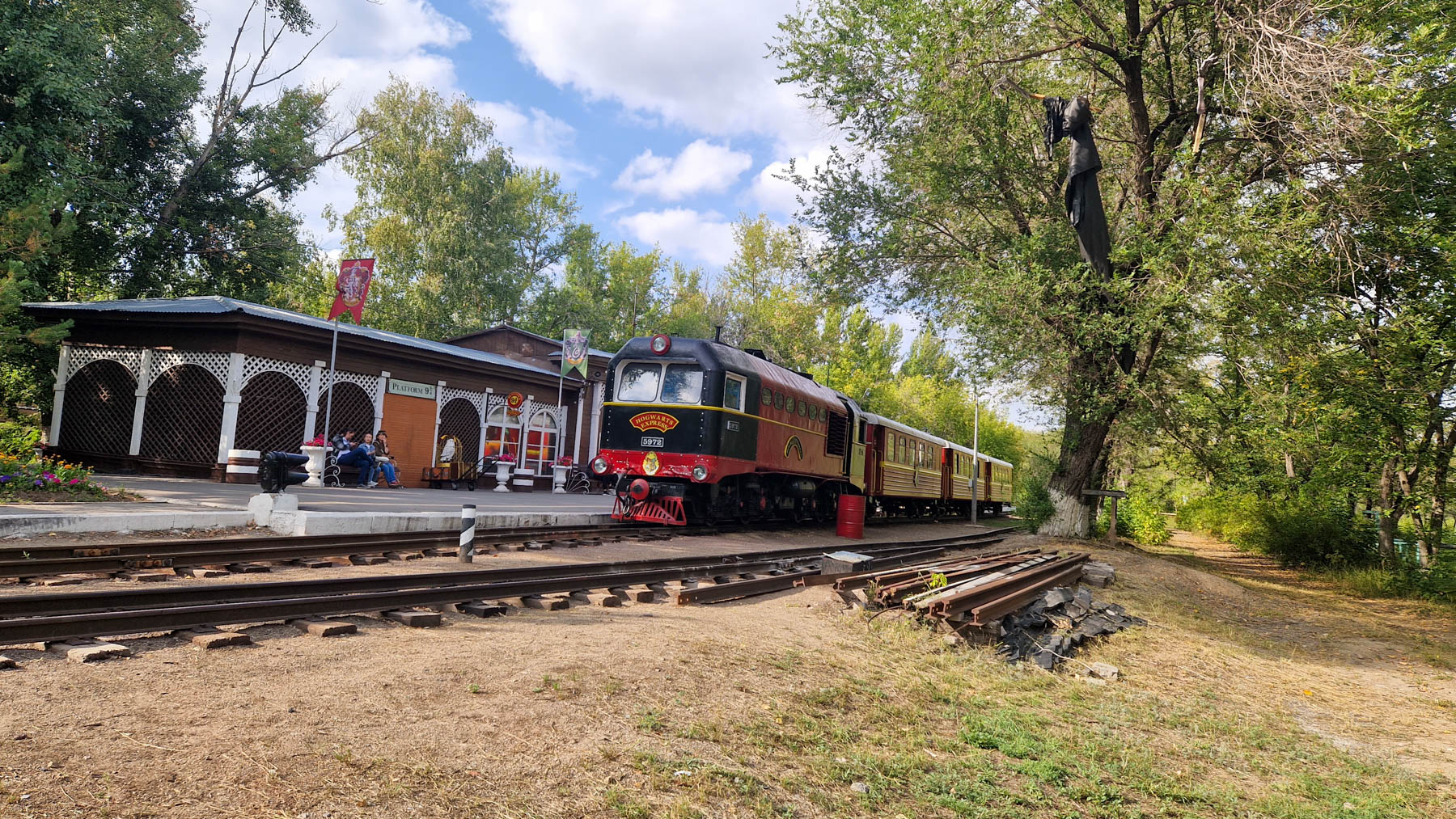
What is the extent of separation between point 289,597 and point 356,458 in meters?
12.9

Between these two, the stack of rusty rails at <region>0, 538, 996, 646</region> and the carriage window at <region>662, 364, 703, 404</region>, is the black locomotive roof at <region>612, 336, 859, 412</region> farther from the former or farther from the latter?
the stack of rusty rails at <region>0, 538, 996, 646</region>

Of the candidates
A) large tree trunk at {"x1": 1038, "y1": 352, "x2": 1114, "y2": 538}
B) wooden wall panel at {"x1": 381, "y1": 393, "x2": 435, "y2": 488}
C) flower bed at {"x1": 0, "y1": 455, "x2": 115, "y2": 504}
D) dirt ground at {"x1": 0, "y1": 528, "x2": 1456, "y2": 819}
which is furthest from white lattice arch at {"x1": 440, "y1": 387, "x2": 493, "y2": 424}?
large tree trunk at {"x1": 1038, "y1": 352, "x2": 1114, "y2": 538}

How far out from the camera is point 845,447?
19.5 meters

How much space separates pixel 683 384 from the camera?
1402cm

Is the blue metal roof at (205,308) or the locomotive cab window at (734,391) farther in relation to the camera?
the blue metal roof at (205,308)

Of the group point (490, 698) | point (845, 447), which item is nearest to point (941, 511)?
point (845, 447)

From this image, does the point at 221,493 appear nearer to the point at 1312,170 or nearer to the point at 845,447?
the point at 845,447

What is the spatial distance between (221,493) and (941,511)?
79.1ft

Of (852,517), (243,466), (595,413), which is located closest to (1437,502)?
(852,517)

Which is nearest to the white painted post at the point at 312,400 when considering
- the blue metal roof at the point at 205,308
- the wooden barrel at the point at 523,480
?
the blue metal roof at the point at 205,308

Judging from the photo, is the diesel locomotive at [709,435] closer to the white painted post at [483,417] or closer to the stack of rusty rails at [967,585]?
the stack of rusty rails at [967,585]

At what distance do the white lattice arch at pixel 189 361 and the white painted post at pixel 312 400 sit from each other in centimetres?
182

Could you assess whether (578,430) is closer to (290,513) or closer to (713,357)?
(713,357)

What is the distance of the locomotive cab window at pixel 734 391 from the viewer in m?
13.9
